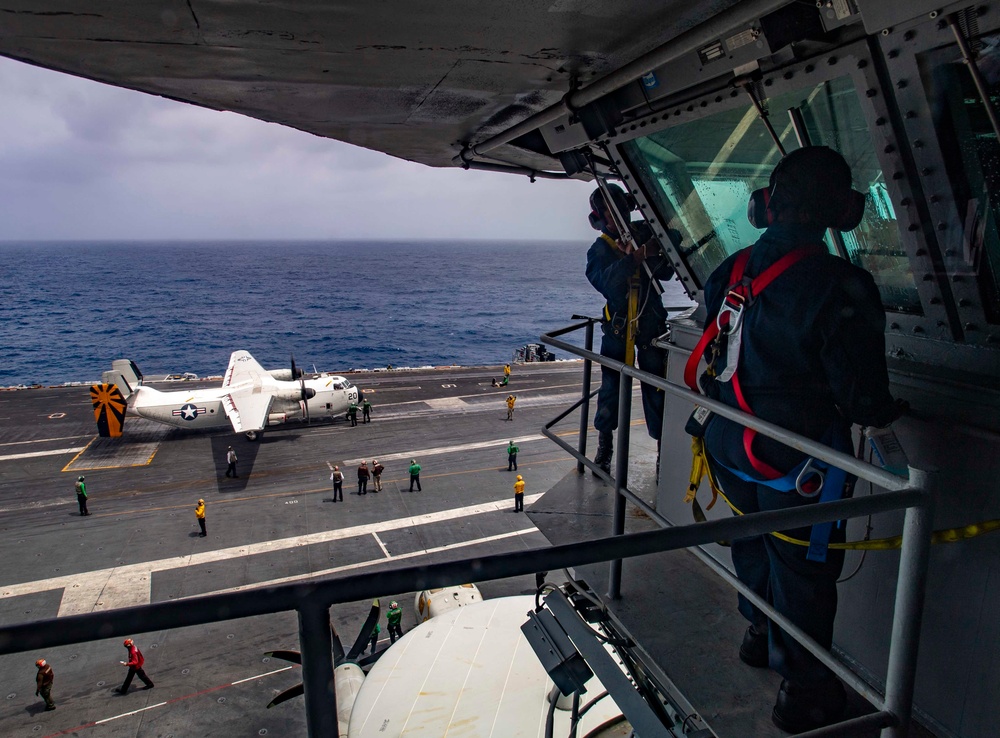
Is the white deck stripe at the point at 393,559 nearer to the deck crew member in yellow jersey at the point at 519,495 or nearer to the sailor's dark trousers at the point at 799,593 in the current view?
the deck crew member in yellow jersey at the point at 519,495

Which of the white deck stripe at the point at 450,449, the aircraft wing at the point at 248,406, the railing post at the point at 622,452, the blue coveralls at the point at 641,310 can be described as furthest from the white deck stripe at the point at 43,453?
the railing post at the point at 622,452

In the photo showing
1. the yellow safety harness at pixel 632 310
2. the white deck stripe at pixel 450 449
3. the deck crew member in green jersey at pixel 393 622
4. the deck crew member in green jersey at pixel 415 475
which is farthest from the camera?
the white deck stripe at pixel 450 449

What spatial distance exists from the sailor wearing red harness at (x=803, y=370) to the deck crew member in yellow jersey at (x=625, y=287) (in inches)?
130

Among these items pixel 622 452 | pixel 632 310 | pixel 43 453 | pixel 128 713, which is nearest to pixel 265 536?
pixel 128 713

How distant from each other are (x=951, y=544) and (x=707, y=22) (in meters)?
3.26

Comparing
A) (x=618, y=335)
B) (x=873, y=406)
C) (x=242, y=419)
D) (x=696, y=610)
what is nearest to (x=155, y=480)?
(x=242, y=419)

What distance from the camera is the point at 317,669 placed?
1.63 meters

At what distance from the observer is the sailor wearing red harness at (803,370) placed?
3383 mm

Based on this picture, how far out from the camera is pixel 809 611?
11.7 feet

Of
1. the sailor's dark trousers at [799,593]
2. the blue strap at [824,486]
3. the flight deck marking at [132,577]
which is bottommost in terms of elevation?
the flight deck marking at [132,577]

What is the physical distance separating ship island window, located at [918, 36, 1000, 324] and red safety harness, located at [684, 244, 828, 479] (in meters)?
0.89

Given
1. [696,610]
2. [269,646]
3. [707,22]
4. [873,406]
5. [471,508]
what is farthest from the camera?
[471,508]

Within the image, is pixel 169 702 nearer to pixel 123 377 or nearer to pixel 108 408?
pixel 108 408

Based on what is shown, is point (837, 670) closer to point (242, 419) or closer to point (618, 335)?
point (618, 335)
